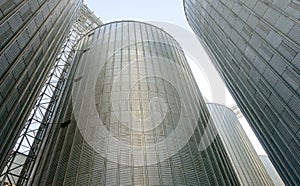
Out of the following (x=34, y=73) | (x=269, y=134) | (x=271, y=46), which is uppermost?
(x=34, y=73)

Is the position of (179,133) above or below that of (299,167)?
above

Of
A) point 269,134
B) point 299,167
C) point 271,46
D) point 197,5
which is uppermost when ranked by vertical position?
point 197,5

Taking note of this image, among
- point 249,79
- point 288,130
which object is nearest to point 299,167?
point 288,130

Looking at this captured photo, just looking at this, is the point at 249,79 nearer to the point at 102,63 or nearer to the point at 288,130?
the point at 288,130

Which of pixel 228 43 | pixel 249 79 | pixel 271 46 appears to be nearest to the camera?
pixel 271 46

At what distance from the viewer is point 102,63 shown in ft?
80.1

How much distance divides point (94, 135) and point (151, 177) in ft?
16.3

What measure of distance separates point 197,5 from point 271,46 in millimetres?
14580

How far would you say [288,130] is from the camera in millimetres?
16047

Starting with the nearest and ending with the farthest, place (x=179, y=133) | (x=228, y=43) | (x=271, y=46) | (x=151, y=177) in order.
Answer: (x=151, y=177)
(x=271, y=46)
(x=179, y=133)
(x=228, y=43)

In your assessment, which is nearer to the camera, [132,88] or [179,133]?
[179,133]

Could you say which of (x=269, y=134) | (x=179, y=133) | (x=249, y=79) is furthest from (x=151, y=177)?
(x=249, y=79)


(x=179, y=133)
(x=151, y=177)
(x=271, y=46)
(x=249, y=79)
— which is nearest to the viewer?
(x=151, y=177)

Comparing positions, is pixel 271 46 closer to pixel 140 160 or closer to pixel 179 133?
pixel 179 133
